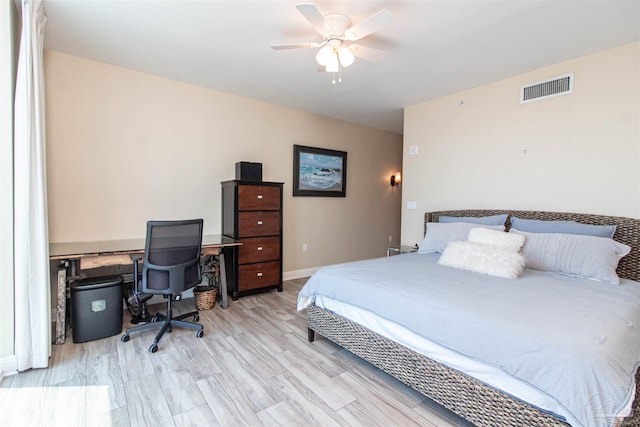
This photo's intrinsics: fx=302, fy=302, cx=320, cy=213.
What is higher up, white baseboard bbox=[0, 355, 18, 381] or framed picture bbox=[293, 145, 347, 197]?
framed picture bbox=[293, 145, 347, 197]

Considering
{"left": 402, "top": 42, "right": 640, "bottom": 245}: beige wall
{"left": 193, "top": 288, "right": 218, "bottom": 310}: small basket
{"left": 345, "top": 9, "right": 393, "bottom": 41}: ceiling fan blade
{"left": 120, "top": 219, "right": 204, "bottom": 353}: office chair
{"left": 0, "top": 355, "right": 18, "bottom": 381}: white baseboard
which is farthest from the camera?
{"left": 193, "top": 288, "right": 218, "bottom": 310}: small basket

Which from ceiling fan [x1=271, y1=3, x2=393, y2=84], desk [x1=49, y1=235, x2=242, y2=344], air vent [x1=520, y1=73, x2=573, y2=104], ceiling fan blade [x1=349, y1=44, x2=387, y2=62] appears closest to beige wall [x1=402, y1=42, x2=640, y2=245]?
air vent [x1=520, y1=73, x2=573, y2=104]

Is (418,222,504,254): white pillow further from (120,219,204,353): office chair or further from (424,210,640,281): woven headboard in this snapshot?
(120,219,204,353): office chair

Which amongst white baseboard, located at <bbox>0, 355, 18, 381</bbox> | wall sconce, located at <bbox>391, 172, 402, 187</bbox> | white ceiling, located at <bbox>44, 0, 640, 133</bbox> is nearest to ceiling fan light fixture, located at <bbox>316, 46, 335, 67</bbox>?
white ceiling, located at <bbox>44, 0, 640, 133</bbox>

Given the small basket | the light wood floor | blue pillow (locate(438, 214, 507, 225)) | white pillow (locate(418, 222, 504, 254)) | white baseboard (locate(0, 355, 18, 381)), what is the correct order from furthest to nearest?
the small basket < blue pillow (locate(438, 214, 507, 225)) < white pillow (locate(418, 222, 504, 254)) < white baseboard (locate(0, 355, 18, 381)) < the light wood floor

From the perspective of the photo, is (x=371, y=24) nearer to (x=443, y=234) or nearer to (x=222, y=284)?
(x=443, y=234)

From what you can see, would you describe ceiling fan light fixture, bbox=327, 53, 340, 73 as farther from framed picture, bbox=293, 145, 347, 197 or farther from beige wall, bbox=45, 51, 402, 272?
framed picture, bbox=293, 145, 347, 197

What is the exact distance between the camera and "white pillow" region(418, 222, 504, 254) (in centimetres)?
304

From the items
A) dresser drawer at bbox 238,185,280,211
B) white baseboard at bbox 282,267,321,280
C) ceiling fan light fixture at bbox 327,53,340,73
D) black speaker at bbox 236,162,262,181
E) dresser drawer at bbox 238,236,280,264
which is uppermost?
ceiling fan light fixture at bbox 327,53,340,73

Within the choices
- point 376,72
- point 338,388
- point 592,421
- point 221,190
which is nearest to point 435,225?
point 376,72

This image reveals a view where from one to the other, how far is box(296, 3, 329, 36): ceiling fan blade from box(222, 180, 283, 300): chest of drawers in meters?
1.99

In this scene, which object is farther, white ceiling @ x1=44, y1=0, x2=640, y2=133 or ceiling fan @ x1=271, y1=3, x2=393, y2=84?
white ceiling @ x1=44, y1=0, x2=640, y2=133

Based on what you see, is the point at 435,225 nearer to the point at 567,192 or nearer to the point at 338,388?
the point at 567,192

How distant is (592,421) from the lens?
3.66 feet
